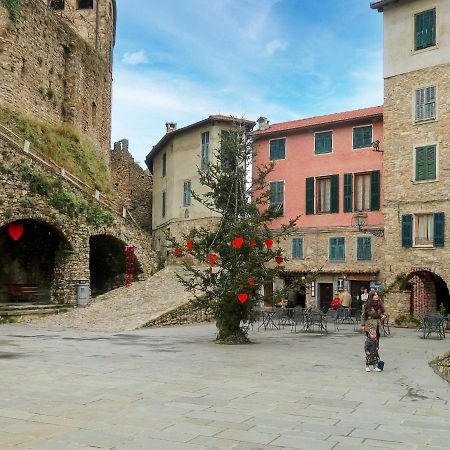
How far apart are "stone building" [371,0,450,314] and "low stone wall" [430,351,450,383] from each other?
32.8 feet

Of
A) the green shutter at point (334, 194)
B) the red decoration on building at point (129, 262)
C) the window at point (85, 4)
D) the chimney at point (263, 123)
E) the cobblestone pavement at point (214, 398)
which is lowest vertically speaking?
the cobblestone pavement at point (214, 398)

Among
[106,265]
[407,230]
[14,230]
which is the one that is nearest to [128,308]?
[14,230]

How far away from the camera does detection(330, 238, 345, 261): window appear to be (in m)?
28.3

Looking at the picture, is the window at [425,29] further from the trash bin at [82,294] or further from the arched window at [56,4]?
the arched window at [56,4]

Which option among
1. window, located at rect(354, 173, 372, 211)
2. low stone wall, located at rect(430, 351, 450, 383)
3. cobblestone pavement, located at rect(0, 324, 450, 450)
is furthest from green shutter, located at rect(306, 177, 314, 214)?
low stone wall, located at rect(430, 351, 450, 383)

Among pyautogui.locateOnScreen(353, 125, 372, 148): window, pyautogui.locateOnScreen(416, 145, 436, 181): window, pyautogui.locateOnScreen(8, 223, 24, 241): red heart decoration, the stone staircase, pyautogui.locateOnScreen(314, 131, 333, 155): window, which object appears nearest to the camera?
the stone staircase

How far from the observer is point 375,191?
89.6 feet

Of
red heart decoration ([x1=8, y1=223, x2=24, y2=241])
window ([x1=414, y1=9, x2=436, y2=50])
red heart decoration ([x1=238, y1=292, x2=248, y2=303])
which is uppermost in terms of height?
window ([x1=414, y1=9, x2=436, y2=50])

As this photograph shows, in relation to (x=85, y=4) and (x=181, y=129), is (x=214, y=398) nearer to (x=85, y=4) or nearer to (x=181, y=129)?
(x=181, y=129)

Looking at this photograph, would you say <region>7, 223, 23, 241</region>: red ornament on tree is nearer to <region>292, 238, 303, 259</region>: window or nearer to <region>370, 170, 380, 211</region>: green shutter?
<region>292, 238, 303, 259</region>: window

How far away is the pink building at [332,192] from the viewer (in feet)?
90.3

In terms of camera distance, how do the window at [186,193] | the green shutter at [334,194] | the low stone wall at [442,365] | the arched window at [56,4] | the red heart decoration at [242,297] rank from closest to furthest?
the low stone wall at [442,365] → the red heart decoration at [242,297] → the green shutter at [334,194] → the window at [186,193] → the arched window at [56,4]

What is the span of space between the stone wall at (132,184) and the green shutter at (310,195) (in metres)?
15.8

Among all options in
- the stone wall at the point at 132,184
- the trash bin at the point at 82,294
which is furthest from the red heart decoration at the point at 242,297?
the stone wall at the point at 132,184
